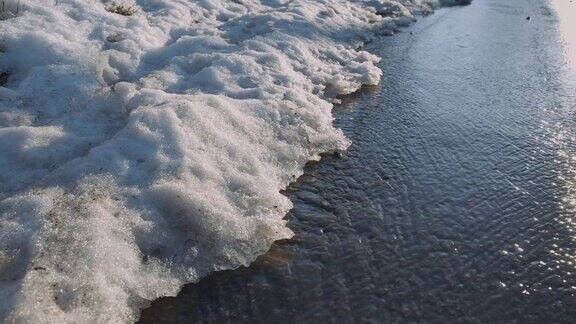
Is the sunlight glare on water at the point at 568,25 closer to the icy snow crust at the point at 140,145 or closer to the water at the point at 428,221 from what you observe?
the water at the point at 428,221


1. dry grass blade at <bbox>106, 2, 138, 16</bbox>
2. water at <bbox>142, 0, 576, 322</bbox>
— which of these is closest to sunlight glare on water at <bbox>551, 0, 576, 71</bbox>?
water at <bbox>142, 0, 576, 322</bbox>

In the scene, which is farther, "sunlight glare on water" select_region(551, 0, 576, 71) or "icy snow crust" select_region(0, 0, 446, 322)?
"sunlight glare on water" select_region(551, 0, 576, 71)

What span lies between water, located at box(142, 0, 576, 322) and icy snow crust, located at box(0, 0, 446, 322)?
29 centimetres

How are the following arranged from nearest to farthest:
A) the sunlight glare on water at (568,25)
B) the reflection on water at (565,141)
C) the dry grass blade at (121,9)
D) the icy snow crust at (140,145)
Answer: the icy snow crust at (140,145), the reflection on water at (565,141), the dry grass blade at (121,9), the sunlight glare on water at (568,25)

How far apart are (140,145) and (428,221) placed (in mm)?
2926

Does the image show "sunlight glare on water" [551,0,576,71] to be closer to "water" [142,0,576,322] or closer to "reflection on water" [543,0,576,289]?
"reflection on water" [543,0,576,289]

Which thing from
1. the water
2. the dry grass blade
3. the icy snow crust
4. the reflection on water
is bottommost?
the dry grass blade

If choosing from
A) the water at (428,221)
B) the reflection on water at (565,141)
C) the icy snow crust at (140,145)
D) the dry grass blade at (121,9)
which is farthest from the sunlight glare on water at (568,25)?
the dry grass blade at (121,9)

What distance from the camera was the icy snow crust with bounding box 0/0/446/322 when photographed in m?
3.52

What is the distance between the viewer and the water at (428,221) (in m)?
3.62

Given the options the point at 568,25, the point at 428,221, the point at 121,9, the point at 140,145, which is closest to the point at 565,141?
the point at 428,221

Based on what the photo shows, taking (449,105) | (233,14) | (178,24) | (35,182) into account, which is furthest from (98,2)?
(449,105)

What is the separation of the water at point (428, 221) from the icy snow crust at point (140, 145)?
291 millimetres

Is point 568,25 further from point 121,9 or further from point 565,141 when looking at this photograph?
point 121,9
